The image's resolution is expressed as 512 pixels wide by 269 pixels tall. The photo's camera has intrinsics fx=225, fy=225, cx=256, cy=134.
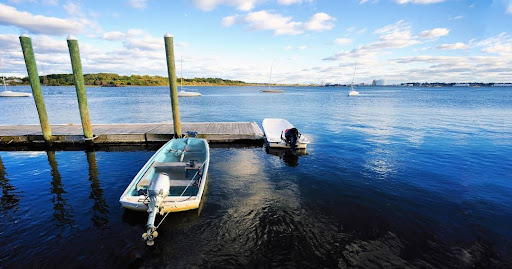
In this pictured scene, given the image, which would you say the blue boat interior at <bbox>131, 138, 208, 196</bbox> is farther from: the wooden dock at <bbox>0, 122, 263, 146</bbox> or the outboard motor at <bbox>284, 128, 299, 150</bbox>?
the outboard motor at <bbox>284, 128, 299, 150</bbox>

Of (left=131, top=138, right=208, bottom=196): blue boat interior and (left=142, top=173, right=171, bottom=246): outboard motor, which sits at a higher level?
(left=142, top=173, right=171, bottom=246): outboard motor

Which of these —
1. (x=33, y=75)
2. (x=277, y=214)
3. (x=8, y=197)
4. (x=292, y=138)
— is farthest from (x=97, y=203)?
(x=33, y=75)

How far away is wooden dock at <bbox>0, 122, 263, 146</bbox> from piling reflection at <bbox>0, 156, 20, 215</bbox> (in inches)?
197

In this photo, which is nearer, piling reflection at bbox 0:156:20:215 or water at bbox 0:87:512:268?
water at bbox 0:87:512:268

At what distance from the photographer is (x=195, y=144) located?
474 inches

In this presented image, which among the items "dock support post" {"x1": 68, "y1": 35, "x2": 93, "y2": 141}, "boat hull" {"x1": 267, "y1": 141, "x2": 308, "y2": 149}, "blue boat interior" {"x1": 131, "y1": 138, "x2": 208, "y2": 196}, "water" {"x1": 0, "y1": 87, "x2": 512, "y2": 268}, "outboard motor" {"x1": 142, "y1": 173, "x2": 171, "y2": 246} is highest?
"dock support post" {"x1": 68, "y1": 35, "x2": 93, "y2": 141}

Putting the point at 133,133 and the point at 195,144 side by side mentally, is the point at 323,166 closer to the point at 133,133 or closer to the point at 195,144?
the point at 195,144

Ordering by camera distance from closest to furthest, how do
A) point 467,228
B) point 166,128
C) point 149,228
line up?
point 149,228
point 467,228
point 166,128

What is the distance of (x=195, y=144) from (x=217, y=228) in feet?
19.8

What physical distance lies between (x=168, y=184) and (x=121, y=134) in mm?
10743

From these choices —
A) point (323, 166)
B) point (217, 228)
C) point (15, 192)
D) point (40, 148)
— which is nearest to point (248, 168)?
point (323, 166)

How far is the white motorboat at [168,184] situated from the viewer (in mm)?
6145

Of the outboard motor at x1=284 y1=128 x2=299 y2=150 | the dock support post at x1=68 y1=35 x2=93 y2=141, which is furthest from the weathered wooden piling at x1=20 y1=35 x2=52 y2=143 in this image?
the outboard motor at x1=284 y1=128 x2=299 y2=150

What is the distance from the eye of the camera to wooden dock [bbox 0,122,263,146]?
14.7 m
